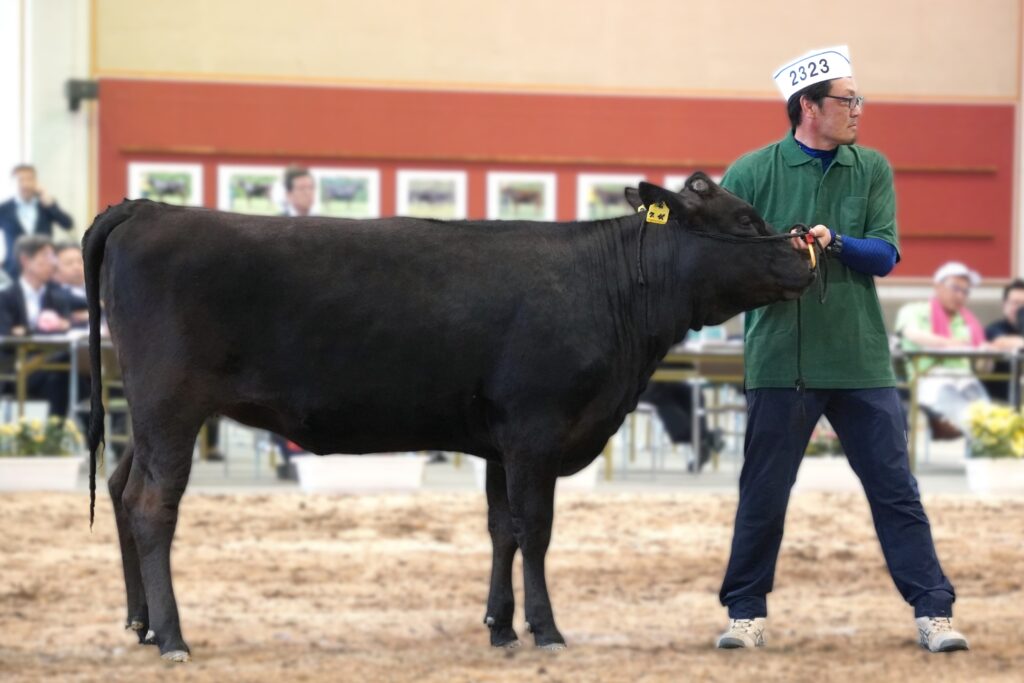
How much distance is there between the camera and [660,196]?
5.10m

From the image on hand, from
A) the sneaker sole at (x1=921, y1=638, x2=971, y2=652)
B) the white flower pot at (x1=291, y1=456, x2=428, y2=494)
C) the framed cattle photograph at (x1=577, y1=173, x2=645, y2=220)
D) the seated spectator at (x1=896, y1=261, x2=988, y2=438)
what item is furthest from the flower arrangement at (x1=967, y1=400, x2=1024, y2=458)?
the framed cattle photograph at (x1=577, y1=173, x2=645, y2=220)

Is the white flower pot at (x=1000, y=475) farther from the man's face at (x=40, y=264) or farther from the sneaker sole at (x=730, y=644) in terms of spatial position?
the man's face at (x=40, y=264)

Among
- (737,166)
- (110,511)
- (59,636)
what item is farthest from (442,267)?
(110,511)

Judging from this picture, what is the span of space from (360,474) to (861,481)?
490 cm

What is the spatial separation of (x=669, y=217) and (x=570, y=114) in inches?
431

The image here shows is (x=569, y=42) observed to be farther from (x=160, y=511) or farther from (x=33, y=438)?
(x=160, y=511)

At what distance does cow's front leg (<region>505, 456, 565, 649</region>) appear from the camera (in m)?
4.89

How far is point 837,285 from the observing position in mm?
5207

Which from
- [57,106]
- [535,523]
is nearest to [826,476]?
[535,523]

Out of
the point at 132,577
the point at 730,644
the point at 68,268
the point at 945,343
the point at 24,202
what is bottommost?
the point at 730,644

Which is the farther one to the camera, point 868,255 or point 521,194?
point 521,194

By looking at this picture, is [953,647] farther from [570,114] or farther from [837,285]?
[570,114]

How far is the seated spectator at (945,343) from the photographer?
37.0 feet

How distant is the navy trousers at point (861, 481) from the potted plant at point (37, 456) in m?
5.17
